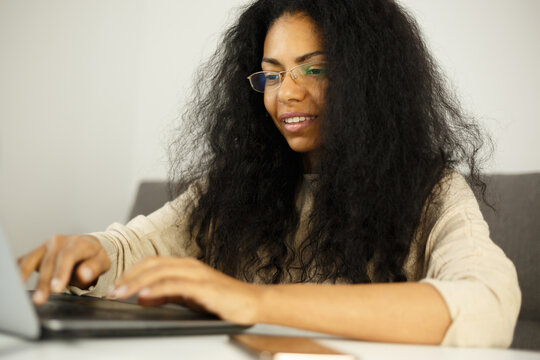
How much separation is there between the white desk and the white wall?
6.73ft

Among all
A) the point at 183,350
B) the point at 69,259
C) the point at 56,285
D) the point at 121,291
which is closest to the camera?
the point at 183,350

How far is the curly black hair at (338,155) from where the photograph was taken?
3.92 ft

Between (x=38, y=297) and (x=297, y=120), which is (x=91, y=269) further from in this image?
(x=297, y=120)

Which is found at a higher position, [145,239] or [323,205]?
[323,205]

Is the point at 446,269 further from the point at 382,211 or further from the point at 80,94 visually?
the point at 80,94

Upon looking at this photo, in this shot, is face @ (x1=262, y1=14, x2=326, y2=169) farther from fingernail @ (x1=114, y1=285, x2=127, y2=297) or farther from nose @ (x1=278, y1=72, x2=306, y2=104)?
fingernail @ (x1=114, y1=285, x2=127, y2=297)

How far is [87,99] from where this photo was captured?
290 cm

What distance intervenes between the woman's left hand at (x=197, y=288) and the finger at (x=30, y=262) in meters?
0.28

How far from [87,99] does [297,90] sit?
1.80 meters

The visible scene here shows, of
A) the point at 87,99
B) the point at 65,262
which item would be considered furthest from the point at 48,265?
the point at 87,99

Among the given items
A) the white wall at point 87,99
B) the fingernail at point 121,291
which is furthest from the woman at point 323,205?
the white wall at point 87,99

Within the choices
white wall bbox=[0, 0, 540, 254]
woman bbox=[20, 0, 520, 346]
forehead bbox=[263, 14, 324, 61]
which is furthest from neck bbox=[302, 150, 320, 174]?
white wall bbox=[0, 0, 540, 254]

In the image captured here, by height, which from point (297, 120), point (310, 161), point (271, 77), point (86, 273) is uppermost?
point (271, 77)

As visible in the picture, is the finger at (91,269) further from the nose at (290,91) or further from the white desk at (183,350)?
the nose at (290,91)
